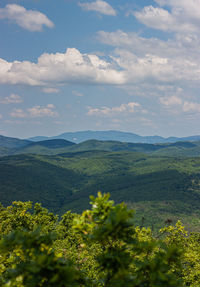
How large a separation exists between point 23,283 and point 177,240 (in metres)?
35.7

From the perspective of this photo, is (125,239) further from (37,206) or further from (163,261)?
(37,206)

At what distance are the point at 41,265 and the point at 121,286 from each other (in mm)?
3553

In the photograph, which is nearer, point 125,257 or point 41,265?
point 41,265

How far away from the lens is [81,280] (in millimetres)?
12688

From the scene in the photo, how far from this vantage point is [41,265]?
10.4 metres

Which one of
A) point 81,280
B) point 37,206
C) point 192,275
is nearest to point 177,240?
point 192,275

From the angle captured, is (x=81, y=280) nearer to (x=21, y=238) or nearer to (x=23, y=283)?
(x=23, y=283)

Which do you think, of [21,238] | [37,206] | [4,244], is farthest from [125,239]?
[37,206]

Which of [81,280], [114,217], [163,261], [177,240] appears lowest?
[177,240]

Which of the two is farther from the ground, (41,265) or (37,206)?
(41,265)

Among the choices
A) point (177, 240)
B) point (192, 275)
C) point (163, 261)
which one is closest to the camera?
point (163, 261)

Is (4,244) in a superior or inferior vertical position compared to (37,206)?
superior

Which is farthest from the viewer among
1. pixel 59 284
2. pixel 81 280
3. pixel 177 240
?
pixel 177 240

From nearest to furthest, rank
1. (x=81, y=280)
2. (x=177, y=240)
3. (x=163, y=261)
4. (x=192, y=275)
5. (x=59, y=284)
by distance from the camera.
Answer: (x=59, y=284), (x=163, y=261), (x=81, y=280), (x=177, y=240), (x=192, y=275)
